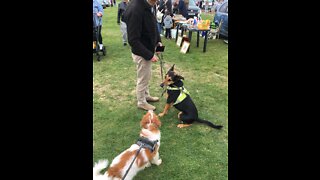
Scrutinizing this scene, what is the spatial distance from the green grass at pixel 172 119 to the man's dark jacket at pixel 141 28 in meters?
1.33

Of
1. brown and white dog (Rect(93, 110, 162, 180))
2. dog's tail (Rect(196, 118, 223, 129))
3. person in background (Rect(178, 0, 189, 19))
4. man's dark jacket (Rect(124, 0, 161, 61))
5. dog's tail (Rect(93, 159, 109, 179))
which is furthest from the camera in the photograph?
person in background (Rect(178, 0, 189, 19))

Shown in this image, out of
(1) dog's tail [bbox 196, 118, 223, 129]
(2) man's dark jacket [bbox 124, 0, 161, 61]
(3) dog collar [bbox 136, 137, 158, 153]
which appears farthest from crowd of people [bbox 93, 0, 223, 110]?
(3) dog collar [bbox 136, 137, 158, 153]

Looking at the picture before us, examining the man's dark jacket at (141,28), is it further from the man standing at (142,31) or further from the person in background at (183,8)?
the person in background at (183,8)

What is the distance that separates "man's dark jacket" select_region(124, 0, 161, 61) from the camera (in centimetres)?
370

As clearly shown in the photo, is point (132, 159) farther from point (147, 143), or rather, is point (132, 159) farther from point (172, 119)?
point (172, 119)

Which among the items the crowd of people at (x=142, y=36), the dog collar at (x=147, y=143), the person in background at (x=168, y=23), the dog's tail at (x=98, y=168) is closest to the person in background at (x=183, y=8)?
the person in background at (x=168, y=23)

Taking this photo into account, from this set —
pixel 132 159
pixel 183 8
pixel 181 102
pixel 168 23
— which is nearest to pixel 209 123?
pixel 181 102

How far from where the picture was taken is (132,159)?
2.81 metres

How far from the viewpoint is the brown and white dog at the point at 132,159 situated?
2672mm

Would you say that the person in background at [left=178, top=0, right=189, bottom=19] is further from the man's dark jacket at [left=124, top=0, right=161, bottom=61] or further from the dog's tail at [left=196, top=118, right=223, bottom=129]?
the dog's tail at [left=196, top=118, right=223, bottom=129]

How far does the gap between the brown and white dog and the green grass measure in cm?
23

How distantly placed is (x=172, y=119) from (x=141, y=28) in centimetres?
179

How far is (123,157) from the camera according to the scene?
280cm

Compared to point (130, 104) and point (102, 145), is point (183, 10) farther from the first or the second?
point (102, 145)
